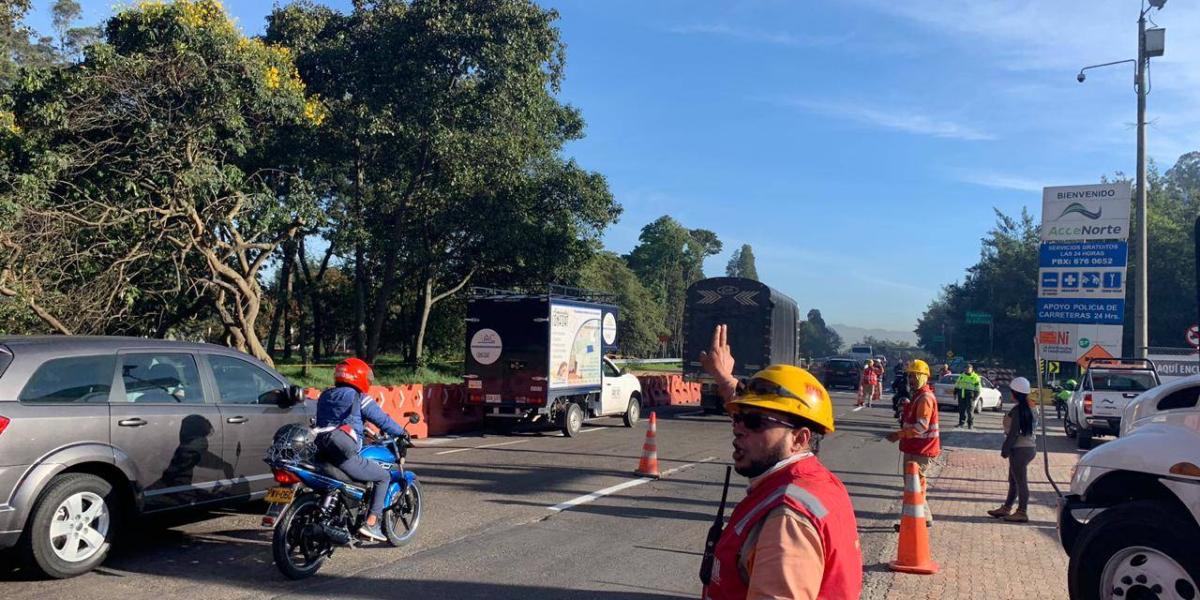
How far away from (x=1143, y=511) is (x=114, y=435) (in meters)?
7.16

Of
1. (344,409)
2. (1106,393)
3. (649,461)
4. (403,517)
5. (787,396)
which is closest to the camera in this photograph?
(787,396)

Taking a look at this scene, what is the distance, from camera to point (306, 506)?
6.55m

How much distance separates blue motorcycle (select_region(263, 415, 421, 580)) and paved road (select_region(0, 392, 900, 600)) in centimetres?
20

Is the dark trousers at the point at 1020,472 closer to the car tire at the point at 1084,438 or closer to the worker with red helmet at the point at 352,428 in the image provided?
the worker with red helmet at the point at 352,428

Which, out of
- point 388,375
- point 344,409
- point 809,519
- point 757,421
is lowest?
point 388,375

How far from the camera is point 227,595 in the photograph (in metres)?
6.06

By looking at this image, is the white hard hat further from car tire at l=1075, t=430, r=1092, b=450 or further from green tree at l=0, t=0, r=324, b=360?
green tree at l=0, t=0, r=324, b=360

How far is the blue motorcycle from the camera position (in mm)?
6410

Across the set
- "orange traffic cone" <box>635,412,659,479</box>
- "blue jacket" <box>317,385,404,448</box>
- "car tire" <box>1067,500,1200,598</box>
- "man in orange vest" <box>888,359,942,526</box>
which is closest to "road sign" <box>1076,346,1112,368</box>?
"orange traffic cone" <box>635,412,659,479</box>

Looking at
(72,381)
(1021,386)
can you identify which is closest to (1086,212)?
(1021,386)

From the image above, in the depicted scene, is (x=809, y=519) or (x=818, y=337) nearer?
(x=809, y=519)

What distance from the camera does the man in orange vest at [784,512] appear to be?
222 centimetres

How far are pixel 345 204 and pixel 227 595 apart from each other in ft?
63.6

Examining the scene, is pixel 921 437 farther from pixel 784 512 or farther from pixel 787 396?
pixel 784 512
